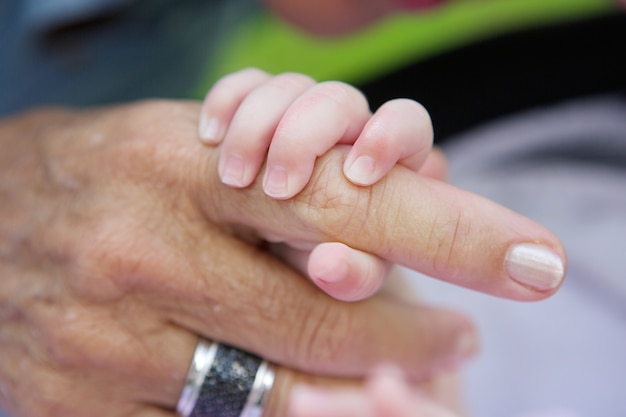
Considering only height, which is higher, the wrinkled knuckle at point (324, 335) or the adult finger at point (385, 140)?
the adult finger at point (385, 140)

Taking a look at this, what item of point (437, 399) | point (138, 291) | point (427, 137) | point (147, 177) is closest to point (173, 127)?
point (147, 177)

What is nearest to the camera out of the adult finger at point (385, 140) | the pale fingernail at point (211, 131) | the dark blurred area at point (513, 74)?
the adult finger at point (385, 140)

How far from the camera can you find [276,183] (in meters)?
0.63

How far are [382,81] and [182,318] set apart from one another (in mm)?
1028

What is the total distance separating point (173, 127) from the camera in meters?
0.76

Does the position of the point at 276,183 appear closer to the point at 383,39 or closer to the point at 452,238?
the point at 452,238

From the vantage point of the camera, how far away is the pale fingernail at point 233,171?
66 cm

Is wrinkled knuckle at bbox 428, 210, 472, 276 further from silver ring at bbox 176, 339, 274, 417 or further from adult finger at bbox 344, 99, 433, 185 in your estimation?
silver ring at bbox 176, 339, 274, 417

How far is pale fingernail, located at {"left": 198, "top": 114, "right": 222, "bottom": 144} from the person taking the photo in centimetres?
71

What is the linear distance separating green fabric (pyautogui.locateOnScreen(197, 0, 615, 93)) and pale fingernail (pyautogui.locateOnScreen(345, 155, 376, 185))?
0.91 m

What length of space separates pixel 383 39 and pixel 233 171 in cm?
123

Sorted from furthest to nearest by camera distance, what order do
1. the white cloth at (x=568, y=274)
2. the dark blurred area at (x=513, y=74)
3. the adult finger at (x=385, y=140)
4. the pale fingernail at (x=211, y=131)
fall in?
the dark blurred area at (x=513, y=74), the white cloth at (x=568, y=274), the pale fingernail at (x=211, y=131), the adult finger at (x=385, y=140)

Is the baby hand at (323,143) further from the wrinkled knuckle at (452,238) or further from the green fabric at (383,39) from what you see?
the green fabric at (383,39)

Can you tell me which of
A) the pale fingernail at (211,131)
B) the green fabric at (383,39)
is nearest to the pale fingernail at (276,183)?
the pale fingernail at (211,131)
